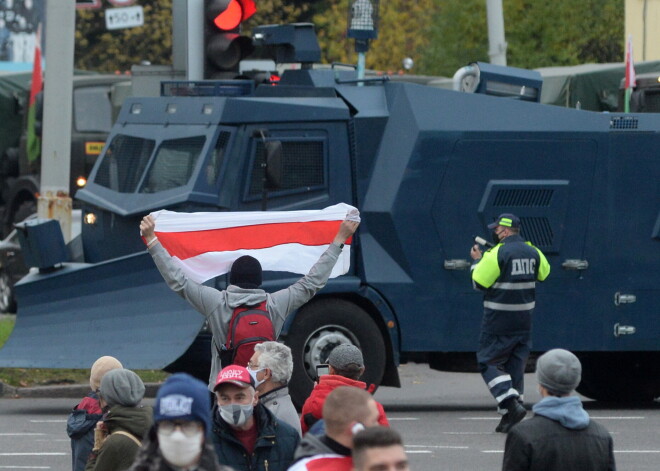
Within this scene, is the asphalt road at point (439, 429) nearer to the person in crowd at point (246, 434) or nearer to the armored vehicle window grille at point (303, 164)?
the armored vehicle window grille at point (303, 164)

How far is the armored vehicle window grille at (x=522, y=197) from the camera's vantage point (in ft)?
44.8

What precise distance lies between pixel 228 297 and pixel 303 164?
16.8 feet

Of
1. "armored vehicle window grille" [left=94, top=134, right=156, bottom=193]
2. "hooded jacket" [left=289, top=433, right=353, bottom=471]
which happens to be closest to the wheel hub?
"armored vehicle window grille" [left=94, top=134, right=156, bottom=193]

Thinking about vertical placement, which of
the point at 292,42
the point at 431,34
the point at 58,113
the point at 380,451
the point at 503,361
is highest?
the point at 431,34

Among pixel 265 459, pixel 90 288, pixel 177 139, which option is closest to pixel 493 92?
pixel 177 139

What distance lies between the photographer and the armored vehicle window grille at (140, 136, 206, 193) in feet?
44.0

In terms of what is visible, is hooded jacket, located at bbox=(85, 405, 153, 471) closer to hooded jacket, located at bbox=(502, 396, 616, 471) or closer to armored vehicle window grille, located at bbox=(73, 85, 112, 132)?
hooded jacket, located at bbox=(502, 396, 616, 471)

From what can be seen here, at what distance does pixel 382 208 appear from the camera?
530 inches

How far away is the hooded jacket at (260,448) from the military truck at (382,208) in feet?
21.6

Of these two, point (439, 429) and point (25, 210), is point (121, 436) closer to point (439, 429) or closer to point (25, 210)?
point (439, 429)

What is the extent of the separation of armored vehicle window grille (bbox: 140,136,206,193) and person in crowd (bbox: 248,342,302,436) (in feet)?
19.9

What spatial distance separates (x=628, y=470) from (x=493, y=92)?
460cm

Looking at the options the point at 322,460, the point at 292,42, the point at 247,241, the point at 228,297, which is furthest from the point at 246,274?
the point at 292,42

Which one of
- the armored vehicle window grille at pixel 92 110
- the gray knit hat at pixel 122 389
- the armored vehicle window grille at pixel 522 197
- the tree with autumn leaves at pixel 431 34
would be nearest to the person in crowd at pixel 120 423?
the gray knit hat at pixel 122 389
